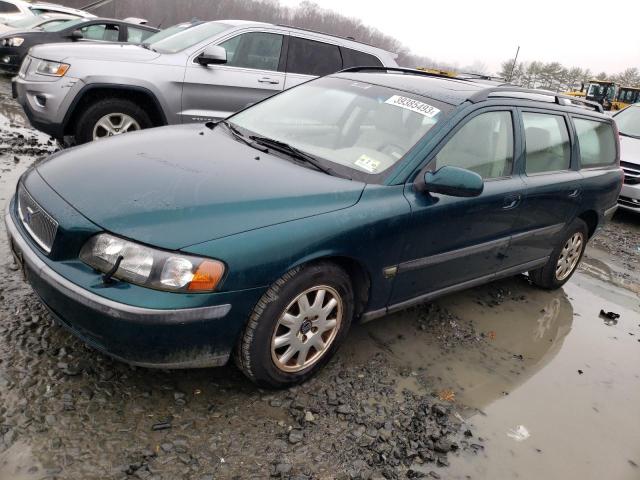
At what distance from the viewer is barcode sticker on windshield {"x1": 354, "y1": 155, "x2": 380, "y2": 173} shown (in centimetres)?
289

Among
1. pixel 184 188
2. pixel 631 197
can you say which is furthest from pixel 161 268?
pixel 631 197

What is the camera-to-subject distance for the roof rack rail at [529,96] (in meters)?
3.35

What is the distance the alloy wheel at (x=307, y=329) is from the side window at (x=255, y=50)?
419 cm

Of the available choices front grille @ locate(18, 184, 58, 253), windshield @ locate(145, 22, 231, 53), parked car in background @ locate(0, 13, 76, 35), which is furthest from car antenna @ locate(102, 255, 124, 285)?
parked car in background @ locate(0, 13, 76, 35)

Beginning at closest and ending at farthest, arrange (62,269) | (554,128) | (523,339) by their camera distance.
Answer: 1. (62,269)
2. (523,339)
3. (554,128)

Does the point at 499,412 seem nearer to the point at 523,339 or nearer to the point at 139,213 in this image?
the point at 523,339

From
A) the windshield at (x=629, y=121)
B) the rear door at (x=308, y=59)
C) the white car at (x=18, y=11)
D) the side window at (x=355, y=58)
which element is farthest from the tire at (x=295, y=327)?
the white car at (x=18, y=11)

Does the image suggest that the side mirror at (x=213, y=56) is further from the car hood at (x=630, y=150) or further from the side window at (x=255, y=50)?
the car hood at (x=630, y=150)

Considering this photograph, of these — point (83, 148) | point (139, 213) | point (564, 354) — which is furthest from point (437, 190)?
point (83, 148)

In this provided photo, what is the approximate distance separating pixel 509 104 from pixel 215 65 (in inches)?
140

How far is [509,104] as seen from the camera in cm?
355

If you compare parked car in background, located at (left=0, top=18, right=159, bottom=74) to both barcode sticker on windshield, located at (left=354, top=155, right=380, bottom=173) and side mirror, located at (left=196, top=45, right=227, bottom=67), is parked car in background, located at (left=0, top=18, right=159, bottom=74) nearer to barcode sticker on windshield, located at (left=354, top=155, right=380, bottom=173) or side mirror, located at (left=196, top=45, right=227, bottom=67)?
side mirror, located at (left=196, top=45, right=227, bottom=67)

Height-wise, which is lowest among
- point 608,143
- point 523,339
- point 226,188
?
point 523,339

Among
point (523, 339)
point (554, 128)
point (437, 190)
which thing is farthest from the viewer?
point (554, 128)
